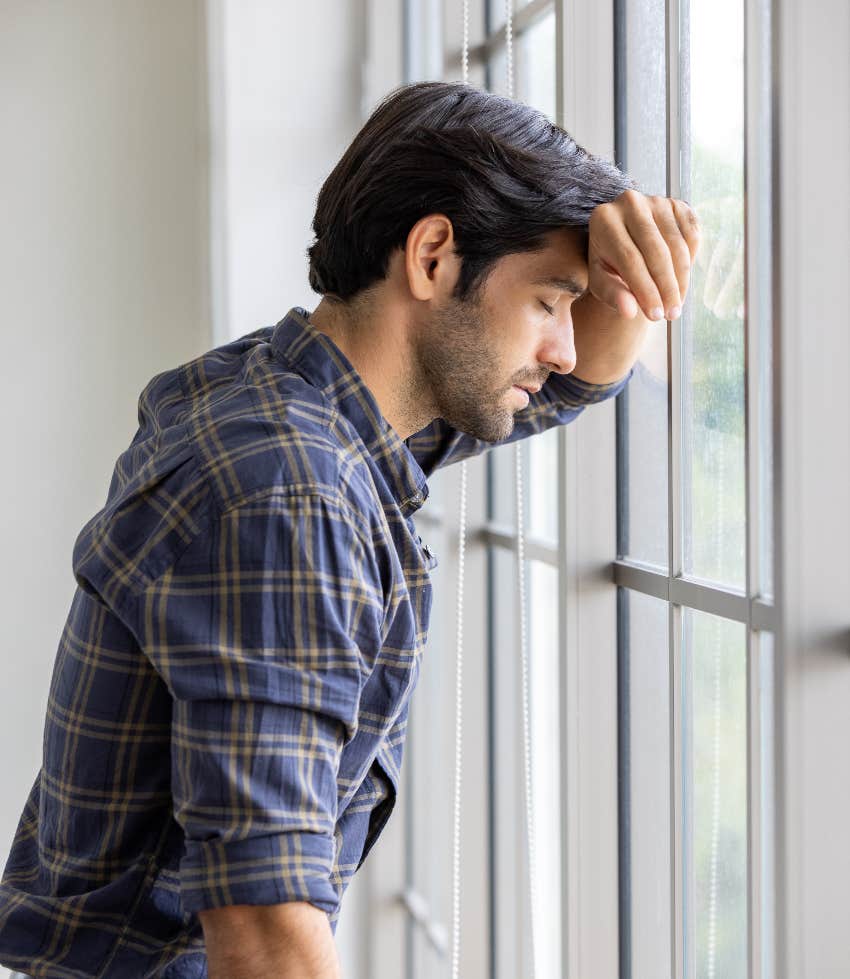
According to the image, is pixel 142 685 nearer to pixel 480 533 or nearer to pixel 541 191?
pixel 541 191

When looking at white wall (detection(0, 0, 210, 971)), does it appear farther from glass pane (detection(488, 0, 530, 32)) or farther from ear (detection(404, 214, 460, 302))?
ear (detection(404, 214, 460, 302))

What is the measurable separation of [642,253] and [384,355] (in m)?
0.26

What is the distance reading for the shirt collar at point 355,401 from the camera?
989 mm

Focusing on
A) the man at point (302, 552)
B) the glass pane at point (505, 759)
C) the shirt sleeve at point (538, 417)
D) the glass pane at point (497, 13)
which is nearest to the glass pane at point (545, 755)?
the glass pane at point (505, 759)

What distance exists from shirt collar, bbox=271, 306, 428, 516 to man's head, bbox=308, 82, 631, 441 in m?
0.10

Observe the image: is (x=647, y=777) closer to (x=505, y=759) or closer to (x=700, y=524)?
(x=700, y=524)

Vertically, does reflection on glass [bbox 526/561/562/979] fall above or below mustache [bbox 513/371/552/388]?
below

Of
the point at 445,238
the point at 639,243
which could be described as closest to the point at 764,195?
the point at 639,243

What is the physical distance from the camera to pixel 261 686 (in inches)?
30.7

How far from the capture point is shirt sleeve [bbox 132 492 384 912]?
77cm

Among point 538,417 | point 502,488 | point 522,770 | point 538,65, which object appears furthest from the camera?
point 502,488

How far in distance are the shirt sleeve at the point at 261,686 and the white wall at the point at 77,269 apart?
64.4 inches

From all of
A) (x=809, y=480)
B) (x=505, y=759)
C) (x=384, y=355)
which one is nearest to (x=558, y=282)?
(x=384, y=355)

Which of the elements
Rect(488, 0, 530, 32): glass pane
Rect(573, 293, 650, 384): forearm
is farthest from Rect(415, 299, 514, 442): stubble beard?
Rect(488, 0, 530, 32): glass pane
